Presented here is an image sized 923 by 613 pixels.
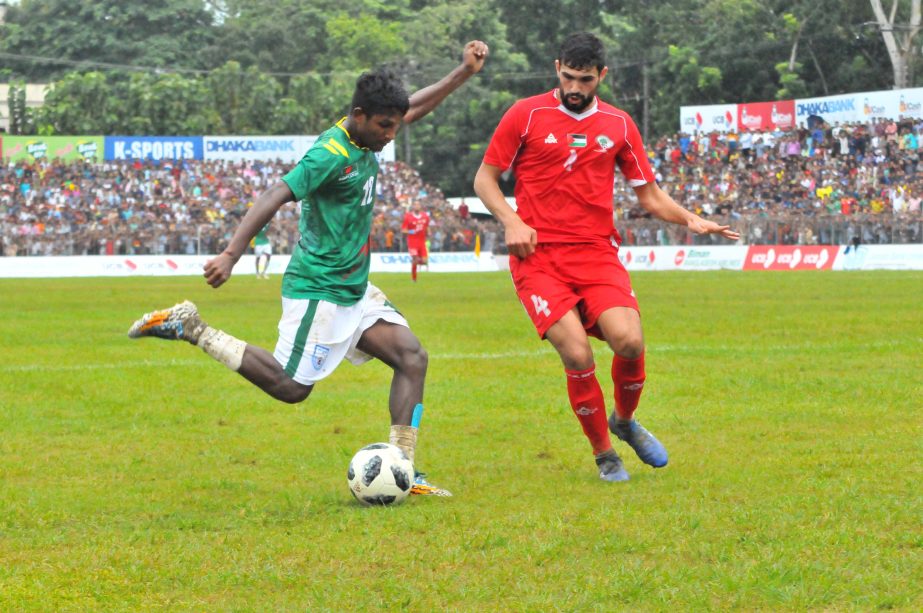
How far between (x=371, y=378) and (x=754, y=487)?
22.0 feet

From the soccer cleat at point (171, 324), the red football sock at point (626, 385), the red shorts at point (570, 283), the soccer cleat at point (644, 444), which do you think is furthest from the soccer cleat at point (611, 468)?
the soccer cleat at point (171, 324)

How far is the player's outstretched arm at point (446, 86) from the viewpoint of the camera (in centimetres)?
772

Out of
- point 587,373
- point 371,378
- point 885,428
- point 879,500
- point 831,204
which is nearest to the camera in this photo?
point 879,500

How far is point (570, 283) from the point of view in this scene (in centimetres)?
740

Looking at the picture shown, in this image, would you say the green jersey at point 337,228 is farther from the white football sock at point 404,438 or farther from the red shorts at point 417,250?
the red shorts at point 417,250

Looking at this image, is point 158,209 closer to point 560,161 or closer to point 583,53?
point 560,161

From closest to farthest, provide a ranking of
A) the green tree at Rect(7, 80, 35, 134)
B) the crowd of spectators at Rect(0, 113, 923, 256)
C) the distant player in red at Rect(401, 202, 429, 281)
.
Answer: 1. the distant player in red at Rect(401, 202, 429, 281)
2. the crowd of spectators at Rect(0, 113, 923, 256)
3. the green tree at Rect(7, 80, 35, 134)

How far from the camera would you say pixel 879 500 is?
6176 mm

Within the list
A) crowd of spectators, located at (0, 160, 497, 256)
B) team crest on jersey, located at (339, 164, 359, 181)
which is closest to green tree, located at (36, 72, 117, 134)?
crowd of spectators, located at (0, 160, 497, 256)

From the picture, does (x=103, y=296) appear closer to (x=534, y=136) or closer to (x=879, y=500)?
(x=534, y=136)

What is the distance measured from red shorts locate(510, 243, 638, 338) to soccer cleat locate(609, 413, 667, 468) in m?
0.56

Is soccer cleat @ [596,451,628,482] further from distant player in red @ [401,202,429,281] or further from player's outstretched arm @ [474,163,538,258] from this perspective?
distant player in red @ [401,202,429,281]

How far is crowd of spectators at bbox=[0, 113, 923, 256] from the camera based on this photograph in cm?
4506

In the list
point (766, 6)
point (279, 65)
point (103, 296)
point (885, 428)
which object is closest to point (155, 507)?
point (885, 428)
